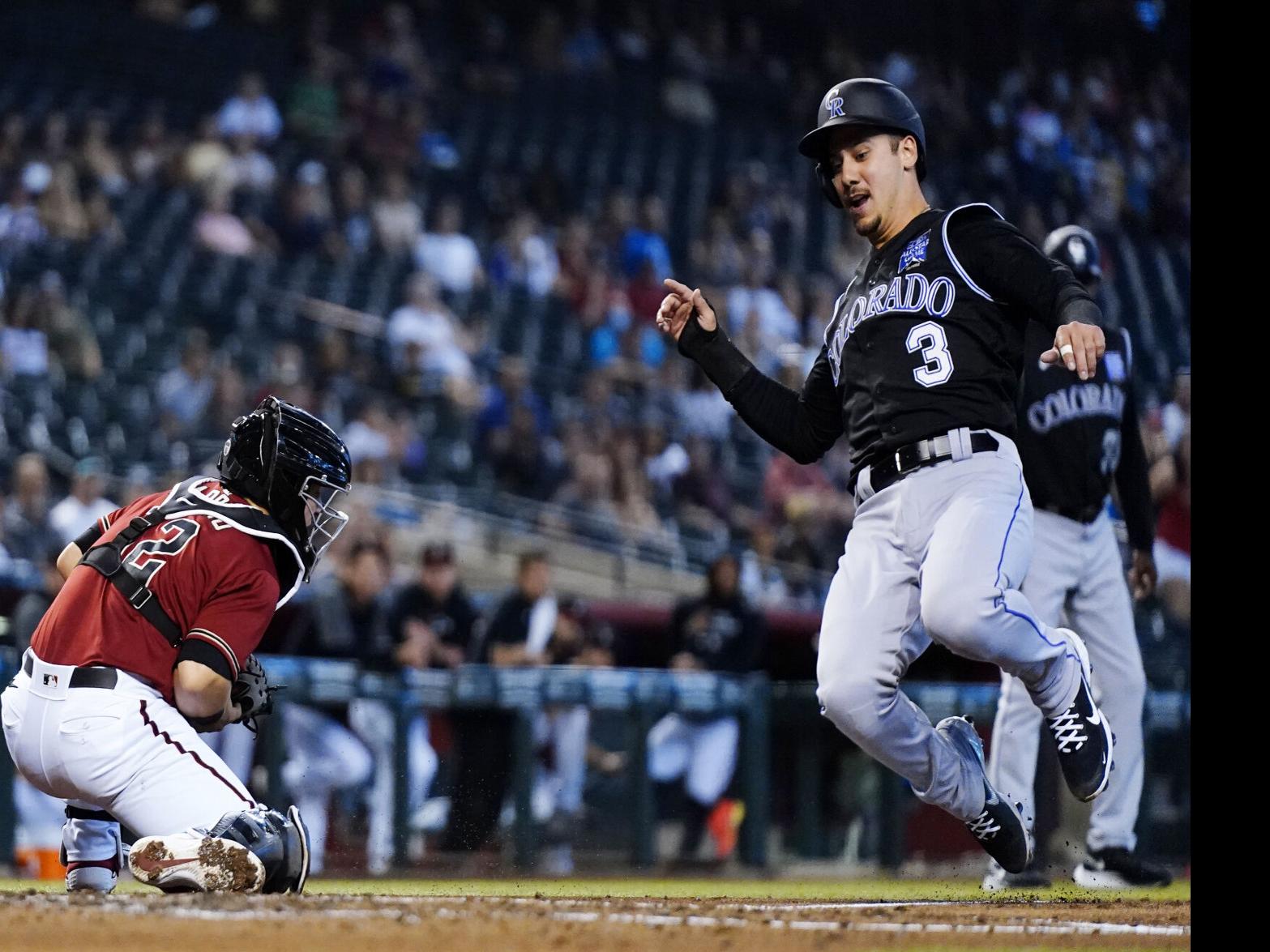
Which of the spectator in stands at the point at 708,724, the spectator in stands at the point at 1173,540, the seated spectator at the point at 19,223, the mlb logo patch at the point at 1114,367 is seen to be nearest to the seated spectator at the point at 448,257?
the seated spectator at the point at 19,223

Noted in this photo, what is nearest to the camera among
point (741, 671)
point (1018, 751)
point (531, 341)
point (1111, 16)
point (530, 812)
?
point (1018, 751)

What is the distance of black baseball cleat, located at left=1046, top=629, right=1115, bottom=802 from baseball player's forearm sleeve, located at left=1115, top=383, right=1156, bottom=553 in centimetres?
149

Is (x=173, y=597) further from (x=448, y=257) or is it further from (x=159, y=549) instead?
(x=448, y=257)

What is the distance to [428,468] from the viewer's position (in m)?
10.2

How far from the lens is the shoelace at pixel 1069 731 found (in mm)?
3764

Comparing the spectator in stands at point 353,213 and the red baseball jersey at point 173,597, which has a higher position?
the spectator in stands at point 353,213

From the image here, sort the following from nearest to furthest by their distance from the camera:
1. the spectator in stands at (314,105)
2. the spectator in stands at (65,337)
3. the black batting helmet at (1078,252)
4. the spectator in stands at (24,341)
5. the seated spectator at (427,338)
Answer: the black batting helmet at (1078,252), the spectator in stands at (24,341), the spectator in stands at (65,337), the seated spectator at (427,338), the spectator in stands at (314,105)

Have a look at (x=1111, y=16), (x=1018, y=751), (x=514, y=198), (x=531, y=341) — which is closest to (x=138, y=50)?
(x=514, y=198)

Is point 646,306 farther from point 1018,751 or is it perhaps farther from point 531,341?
point 1018,751

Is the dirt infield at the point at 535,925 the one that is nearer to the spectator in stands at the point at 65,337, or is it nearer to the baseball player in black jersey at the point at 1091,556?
the baseball player in black jersey at the point at 1091,556

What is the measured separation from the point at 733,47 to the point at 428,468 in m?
8.15

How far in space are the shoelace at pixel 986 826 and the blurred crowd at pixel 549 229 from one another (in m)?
3.81

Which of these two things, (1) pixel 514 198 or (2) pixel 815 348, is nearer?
(2) pixel 815 348

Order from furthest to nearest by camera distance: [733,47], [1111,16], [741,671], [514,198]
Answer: [733,47]
[1111,16]
[514,198]
[741,671]
